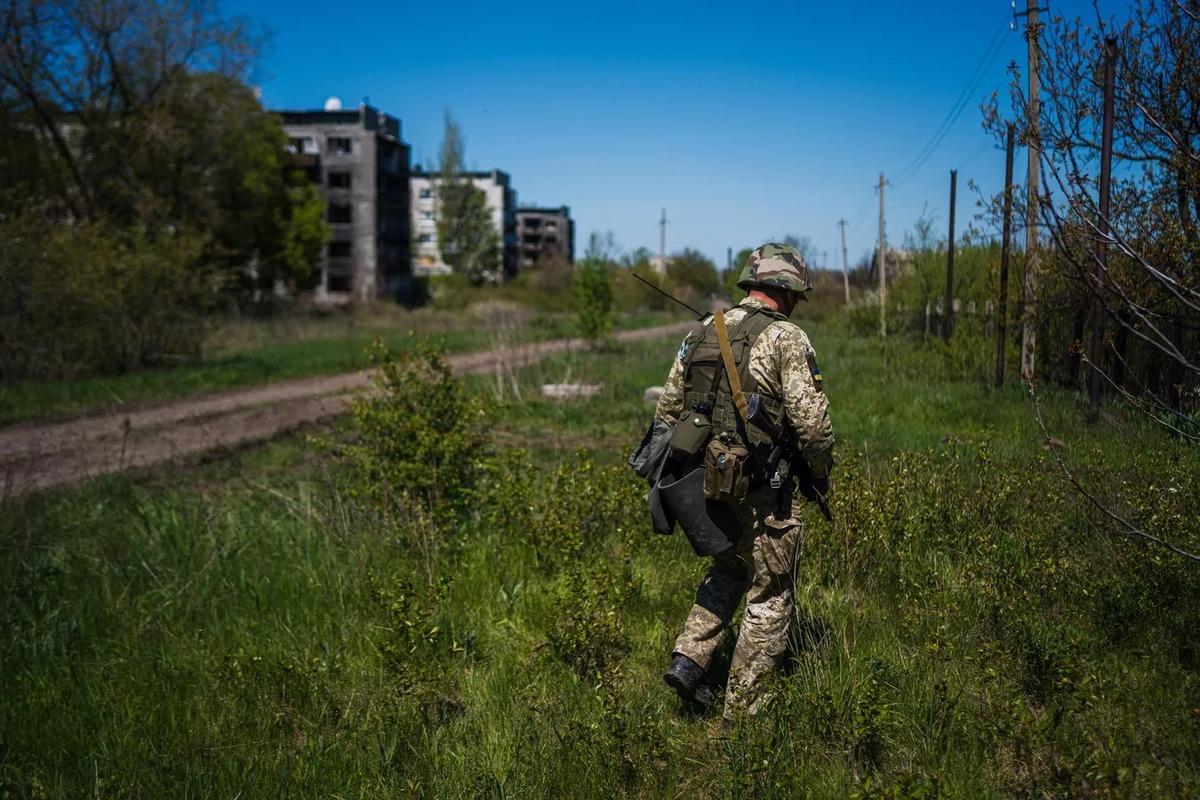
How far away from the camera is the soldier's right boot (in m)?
3.64

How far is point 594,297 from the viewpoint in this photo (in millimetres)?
20828

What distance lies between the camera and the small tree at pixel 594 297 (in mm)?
20188

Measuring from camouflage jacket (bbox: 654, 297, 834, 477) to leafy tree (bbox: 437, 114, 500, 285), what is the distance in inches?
2517

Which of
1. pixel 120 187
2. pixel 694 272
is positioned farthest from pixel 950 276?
pixel 694 272

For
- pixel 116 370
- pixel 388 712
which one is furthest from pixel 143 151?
pixel 388 712

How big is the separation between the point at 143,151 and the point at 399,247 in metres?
33.7

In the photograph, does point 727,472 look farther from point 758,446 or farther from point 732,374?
point 732,374

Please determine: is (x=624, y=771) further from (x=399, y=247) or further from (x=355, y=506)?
(x=399, y=247)

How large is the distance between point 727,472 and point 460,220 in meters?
65.7

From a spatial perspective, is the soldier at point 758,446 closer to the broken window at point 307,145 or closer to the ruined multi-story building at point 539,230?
the broken window at point 307,145

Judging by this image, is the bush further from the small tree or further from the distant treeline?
the small tree

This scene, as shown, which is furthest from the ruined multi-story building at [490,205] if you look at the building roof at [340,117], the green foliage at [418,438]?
the green foliage at [418,438]

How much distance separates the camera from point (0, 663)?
4.59 m

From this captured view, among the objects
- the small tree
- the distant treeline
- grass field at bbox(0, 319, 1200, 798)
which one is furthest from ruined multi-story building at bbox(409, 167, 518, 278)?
grass field at bbox(0, 319, 1200, 798)
